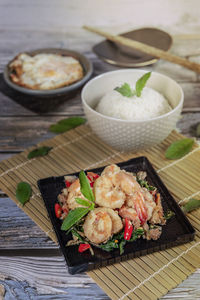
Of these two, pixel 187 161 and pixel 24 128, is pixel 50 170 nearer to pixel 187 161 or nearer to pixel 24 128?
pixel 24 128

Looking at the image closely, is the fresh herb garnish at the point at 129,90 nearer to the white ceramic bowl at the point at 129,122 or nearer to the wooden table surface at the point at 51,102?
the white ceramic bowl at the point at 129,122

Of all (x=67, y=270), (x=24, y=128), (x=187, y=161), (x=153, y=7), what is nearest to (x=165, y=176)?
(x=187, y=161)

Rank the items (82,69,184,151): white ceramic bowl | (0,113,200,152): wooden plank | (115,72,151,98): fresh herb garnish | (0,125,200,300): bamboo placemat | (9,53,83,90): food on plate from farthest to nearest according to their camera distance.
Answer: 1. (9,53,83,90): food on plate
2. (0,113,200,152): wooden plank
3. (115,72,151,98): fresh herb garnish
4. (82,69,184,151): white ceramic bowl
5. (0,125,200,300): bamboo placemat

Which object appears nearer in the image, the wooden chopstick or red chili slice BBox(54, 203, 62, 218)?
red chili slice BBox(54, 203, 62, 218)

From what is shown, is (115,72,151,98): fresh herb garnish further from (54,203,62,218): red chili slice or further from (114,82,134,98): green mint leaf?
(54,203,62,218): red chili slice

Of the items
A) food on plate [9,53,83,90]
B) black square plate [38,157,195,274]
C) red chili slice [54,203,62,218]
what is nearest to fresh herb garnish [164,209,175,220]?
black square plate [38,157,195,274]

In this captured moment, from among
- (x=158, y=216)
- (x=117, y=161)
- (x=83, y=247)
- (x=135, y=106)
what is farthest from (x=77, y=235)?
(x=135, y=106)

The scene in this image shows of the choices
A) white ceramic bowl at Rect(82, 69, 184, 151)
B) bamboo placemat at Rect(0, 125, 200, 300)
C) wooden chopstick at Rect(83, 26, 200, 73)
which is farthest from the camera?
wooden chopstick at Rect(83, 26, 200, 73)

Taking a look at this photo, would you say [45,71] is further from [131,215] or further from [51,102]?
[131,215]
